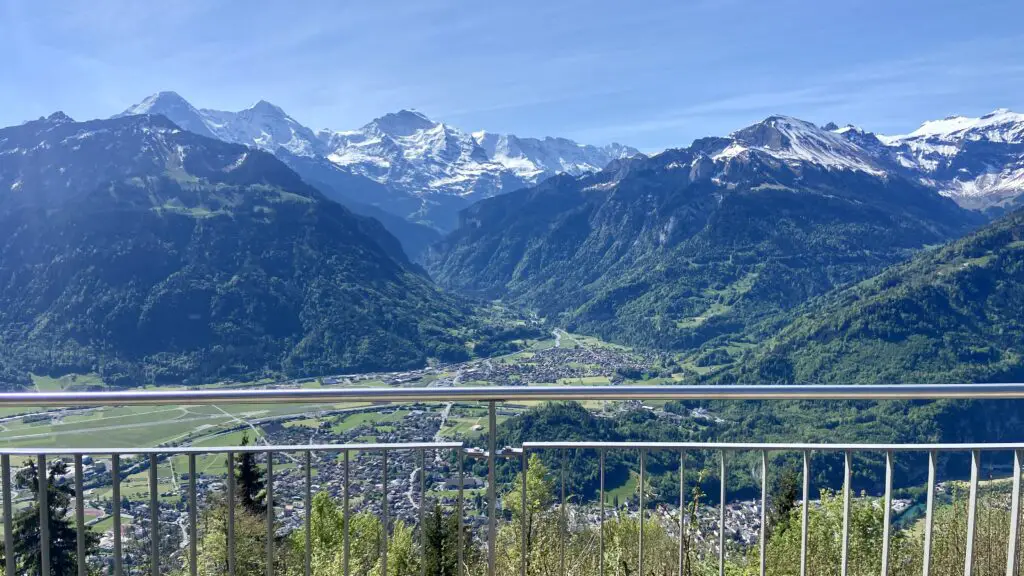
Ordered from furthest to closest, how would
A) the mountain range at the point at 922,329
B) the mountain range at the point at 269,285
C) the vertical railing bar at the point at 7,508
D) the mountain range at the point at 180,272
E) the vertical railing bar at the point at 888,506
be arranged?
the mountain range at the point at 180,272 → the mountain range at the point at 269,285 → the mountain range at the point at 922,329 → the vertical railing bar at the point at 888,506 → the vertical railing bar at the point at 7,508

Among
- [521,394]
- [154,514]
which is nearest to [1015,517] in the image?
[521,394]

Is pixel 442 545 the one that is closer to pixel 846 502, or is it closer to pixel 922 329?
pixel 846 502

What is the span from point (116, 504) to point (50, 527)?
974 millimetres

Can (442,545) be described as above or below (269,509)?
below

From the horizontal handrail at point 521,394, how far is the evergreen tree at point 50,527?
0.38m

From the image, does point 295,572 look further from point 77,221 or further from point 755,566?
point 77,221

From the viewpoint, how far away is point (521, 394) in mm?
3102

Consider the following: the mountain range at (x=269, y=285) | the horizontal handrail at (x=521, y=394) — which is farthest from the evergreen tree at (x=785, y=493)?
the mountain range at (x=269, y=285)

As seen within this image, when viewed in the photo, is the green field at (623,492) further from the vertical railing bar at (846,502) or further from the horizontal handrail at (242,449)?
the horizontal handrail at (242,449)

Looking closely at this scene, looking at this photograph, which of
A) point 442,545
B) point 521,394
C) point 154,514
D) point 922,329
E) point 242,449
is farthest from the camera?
point 922,329

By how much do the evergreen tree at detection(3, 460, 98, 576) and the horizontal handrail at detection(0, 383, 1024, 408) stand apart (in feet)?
1.24

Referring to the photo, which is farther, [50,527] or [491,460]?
[50,527]

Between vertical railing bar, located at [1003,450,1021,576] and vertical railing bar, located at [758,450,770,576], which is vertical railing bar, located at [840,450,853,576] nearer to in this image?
vertical railing bar, located at [758,450,770,576]

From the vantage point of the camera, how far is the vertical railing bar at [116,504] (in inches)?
120
